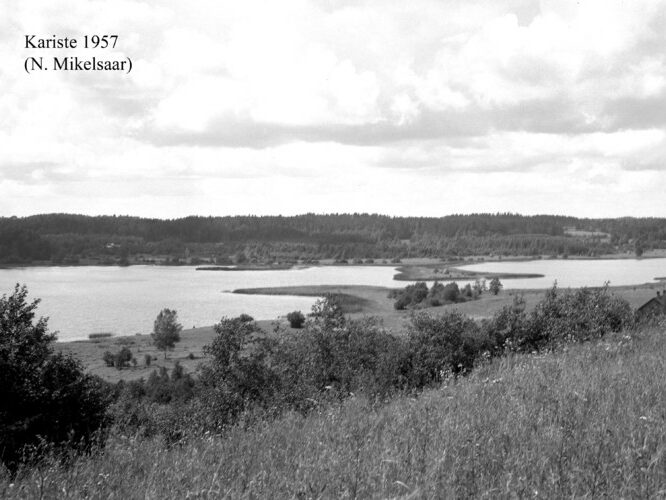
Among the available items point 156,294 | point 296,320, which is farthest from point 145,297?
point 296,320


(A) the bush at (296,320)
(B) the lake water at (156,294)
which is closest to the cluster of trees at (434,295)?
(B) the lake water at (156,294)

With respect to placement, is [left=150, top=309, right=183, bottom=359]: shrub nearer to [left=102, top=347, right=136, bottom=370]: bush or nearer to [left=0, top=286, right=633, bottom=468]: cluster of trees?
[left=102, top=347, right=136, bottom=370]: bush

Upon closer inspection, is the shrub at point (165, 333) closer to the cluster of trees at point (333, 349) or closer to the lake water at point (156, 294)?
the lake water at point (156, 294)

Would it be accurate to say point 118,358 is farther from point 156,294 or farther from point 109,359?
point 156,294

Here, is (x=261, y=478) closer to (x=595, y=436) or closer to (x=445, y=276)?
(x=595, y=436)

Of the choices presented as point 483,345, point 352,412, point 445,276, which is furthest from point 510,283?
point 352,412

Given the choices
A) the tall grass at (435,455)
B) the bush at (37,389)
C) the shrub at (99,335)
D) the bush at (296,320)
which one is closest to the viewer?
the tall grass at (435,455)
